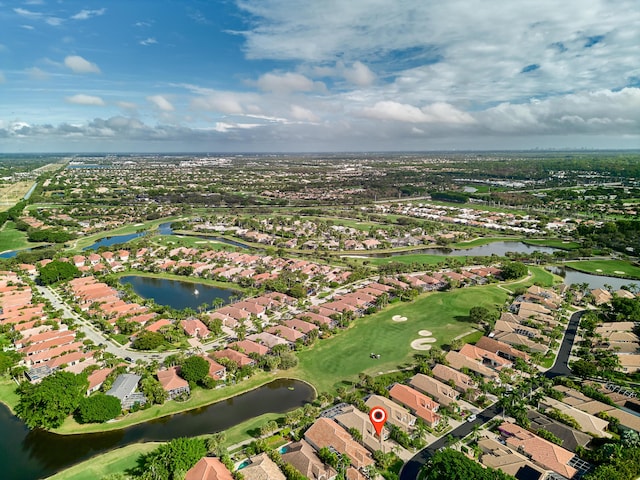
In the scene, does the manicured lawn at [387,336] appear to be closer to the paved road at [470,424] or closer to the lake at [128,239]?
the paved road at [470,424]

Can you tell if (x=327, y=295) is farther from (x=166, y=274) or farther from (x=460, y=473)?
(x=460, y=473)

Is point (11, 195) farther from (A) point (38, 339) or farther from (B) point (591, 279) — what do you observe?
(B) point (591, 279)

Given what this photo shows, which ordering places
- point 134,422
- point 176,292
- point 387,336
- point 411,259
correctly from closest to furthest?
point 134,422 → point 387,336 → point 176,292 → point 411,259

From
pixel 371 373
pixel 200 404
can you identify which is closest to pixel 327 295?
pixel 371 373

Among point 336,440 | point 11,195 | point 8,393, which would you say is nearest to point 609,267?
point 336,440

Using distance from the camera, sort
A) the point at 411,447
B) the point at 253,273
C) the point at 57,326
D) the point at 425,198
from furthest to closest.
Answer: the point at 425,198
the point at 253,273
the point at 57,326
the point at 411,447

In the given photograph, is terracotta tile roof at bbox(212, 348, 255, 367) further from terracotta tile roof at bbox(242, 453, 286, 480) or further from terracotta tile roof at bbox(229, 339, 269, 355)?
terracotta tile roof at bbox(242, 453, 286, 480)
